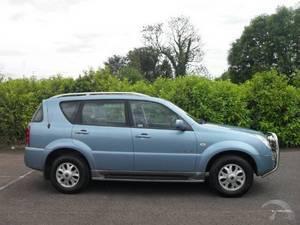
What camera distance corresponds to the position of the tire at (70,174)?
838cm

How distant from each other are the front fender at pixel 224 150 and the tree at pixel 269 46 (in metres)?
46.4

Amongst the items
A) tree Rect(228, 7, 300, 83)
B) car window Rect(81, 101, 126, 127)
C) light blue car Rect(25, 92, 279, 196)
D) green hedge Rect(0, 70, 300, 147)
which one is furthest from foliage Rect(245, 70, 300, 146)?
tree Rect(228, 7, 300, 83)

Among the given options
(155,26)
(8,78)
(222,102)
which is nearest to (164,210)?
(222,102)

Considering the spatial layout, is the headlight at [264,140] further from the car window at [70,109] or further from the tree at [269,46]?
the tree at [269,46]

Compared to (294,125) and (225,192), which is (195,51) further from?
(225,192)

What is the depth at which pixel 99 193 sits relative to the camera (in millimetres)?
8492

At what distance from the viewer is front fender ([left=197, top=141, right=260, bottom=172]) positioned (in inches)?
319

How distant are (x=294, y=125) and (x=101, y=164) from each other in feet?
23.3

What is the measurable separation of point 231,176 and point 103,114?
91.9 inches

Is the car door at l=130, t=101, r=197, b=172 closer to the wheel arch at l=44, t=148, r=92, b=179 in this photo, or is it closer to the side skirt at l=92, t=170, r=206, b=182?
the side skirt at l=92, t=170, r=206, b=182

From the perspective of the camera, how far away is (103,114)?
852cm

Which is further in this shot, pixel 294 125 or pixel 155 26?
pixel 155 26

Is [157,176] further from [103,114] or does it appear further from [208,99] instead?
[208,99]

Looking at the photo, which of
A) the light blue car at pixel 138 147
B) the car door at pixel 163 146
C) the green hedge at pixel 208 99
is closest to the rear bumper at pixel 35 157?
the light blue car at pixel 138 147
